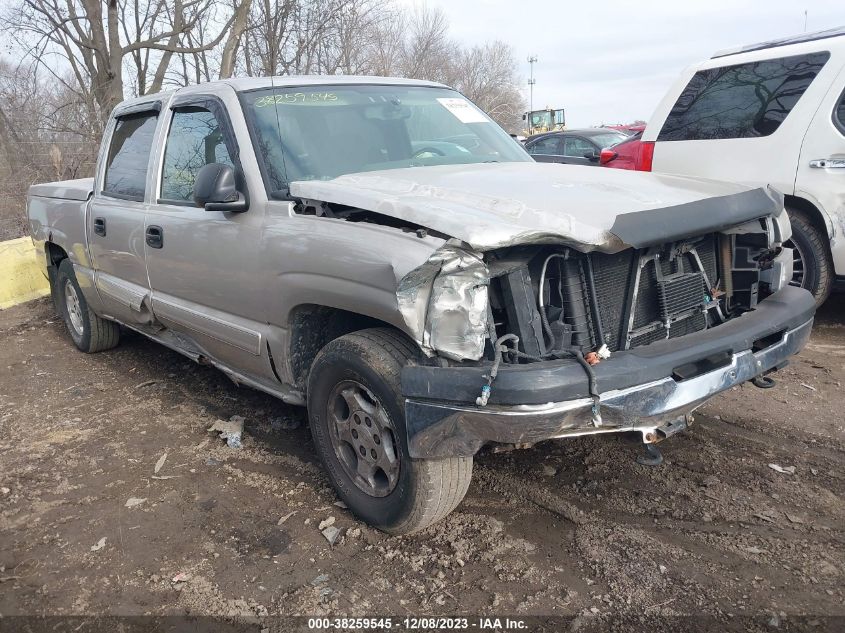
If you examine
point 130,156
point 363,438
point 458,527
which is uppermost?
point 130,156

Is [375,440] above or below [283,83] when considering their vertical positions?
below

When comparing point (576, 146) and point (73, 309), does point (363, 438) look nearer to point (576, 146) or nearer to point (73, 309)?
point (73, 309)

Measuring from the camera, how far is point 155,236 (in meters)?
3.95

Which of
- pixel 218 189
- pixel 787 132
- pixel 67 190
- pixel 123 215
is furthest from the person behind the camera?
pixel 67 190

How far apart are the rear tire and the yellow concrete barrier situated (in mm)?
1799

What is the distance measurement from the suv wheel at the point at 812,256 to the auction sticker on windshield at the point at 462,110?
2.50 meters

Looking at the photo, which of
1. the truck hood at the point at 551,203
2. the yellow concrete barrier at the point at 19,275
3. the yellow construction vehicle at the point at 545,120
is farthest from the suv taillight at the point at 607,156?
the yellow construction vehicle at the point at 545,120

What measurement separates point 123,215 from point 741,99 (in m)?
4.62

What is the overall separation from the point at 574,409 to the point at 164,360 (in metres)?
4.23

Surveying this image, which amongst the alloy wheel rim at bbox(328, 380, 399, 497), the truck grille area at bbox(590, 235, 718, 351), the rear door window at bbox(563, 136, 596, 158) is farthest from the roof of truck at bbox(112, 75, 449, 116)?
the rear door window at bbox(563, 136, 596, 158)

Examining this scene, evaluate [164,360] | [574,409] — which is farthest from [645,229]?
[164,360]

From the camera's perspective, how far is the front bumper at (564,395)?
7.38 feet

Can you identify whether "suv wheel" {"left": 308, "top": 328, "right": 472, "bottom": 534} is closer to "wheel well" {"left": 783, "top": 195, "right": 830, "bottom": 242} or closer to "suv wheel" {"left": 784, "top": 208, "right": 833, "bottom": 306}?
"suv wheel" {"left": 784, "top": 208, "right": 833, "bottom": 306}

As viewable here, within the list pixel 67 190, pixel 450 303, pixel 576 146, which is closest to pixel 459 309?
pixel 450 303
